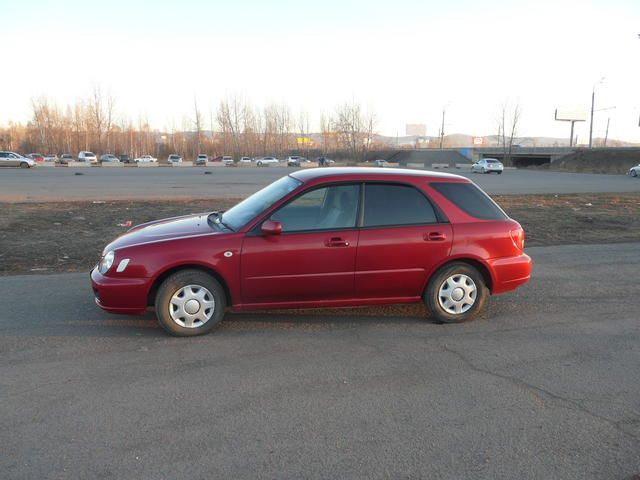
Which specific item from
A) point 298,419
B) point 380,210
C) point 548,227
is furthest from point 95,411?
point 548,227

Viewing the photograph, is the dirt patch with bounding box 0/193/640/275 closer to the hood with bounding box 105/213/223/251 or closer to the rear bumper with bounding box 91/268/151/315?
the hood with bounding box 105/213/223/251

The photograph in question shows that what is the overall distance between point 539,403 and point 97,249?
7689 mm

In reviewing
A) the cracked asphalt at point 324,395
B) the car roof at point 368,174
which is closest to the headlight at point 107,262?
the cracked asphalt at point 324,395

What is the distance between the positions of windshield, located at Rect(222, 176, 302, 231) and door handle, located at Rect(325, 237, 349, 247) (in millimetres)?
698

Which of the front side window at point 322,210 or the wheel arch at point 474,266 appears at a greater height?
the front side window at point 322,210

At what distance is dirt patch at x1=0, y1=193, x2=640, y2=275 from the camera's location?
8.02m

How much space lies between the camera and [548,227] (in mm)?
11586

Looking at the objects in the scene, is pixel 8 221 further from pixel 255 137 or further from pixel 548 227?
pixel 255 137

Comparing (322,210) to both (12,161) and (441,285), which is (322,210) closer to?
(441,285)

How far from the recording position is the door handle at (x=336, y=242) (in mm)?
4731

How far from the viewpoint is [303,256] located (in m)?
4.68

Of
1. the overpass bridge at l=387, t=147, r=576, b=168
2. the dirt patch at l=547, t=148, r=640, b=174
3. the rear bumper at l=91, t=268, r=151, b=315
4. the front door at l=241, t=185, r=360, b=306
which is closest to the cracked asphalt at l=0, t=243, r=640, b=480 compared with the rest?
the rear bumper at l=91, t=268, r=151, b=315

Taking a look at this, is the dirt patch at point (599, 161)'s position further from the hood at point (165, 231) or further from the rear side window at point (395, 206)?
the hood at point (165, 231)

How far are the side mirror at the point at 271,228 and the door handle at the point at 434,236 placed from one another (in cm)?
153
